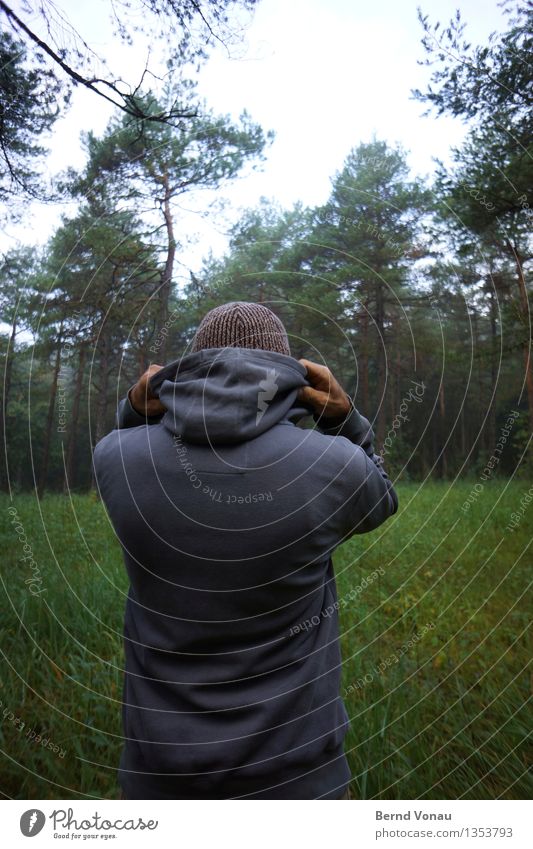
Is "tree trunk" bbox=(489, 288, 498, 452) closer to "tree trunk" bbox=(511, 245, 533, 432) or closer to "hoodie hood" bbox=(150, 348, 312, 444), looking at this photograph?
"tree trunk" bbox=(511, 245, 533, 432)

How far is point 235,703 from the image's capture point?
105 centimetres

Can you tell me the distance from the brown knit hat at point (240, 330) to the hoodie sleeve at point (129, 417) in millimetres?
250

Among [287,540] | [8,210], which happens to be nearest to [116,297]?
[8,210]

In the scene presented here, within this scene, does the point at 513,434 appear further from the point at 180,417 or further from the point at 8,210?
the point at 8,210

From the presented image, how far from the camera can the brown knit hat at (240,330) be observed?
117cm

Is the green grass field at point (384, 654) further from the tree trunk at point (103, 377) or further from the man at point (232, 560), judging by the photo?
the man at point (232, 560)

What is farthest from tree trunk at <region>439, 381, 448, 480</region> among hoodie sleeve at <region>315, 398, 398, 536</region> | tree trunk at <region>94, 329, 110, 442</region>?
tree trunk at <region>94, 329, 110, 442</region>

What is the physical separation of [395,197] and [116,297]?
4.27 feet

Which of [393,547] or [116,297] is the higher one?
[116,297]

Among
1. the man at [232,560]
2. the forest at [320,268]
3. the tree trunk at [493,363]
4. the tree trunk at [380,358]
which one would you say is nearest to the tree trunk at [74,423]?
the forest at [320,268]

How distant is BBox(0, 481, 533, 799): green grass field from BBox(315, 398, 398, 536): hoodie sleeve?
109cm

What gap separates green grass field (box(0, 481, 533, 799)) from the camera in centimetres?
185

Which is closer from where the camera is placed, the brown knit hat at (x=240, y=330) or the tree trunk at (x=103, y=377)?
the brown knit hat at (x=240, y=330)

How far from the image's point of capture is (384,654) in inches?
103
